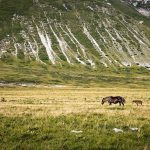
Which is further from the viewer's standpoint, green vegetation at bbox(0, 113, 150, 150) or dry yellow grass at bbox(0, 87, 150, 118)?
dry yellow grass at bbox(0, 87, 150, 118)

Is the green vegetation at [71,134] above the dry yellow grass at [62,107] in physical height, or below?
above

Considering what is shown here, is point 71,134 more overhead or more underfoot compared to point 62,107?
more overhead

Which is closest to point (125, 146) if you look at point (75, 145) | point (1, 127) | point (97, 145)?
point (97, 145)

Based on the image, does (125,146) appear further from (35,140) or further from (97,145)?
(35,140)

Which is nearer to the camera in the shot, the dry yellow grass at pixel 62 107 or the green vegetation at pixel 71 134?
the green vegetation at pixel 71 134

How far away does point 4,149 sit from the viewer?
17.7 metres

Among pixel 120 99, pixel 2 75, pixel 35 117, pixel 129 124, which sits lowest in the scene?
pixel 2 75

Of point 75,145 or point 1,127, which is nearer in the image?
point 75,145

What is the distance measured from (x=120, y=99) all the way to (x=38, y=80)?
130281 mm

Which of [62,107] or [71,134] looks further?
[62,107]

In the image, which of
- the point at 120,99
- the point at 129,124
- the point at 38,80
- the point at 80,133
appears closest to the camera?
the point at 80,133

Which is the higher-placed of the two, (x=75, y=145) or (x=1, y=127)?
(x=75, y=145)

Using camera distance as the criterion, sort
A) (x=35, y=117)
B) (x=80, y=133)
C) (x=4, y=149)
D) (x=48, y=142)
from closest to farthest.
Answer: (x=4, y=149)
(x=48, y=142)
(x=80, y=133)
(x=35, y=117)

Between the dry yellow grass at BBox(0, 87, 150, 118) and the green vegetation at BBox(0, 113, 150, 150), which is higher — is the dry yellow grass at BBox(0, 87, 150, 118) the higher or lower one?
the lower one
